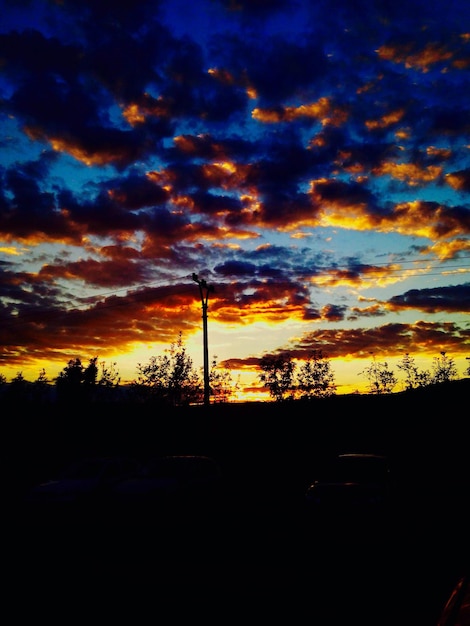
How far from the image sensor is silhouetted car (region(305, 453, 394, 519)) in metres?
9.53

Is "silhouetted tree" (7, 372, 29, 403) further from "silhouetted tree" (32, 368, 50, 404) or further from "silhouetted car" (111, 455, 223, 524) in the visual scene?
"silhouetted car" (111, 455, 223, 524)

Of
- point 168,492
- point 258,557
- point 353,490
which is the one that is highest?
point 353,490

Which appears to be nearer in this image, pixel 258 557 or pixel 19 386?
pixel 258 557

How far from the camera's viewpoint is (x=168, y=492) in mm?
11430

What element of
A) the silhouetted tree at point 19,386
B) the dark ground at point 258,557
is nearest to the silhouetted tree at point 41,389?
the silhouetted tree at point 19,386

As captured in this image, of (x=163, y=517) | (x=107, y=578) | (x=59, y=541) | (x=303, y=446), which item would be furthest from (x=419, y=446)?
(x=107, y=578)

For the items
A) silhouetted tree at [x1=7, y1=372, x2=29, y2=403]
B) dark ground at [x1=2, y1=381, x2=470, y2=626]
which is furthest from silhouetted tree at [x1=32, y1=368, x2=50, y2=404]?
dark ground at [x1=2, y1=381, x2=470, y2=626]

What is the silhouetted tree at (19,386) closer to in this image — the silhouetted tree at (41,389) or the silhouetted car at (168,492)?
the silhouetted tree at (41,389)

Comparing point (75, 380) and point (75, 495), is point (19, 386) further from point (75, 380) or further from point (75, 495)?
point (75, 495)

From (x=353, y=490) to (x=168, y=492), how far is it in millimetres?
4590

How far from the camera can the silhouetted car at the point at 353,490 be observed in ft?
31.3

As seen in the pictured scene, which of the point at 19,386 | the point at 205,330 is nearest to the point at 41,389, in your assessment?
the point at 19,386

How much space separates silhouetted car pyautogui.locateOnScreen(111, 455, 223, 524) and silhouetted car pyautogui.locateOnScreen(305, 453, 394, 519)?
3.08 metres

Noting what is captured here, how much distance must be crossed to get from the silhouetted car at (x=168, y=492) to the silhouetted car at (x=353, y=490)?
3077mm
